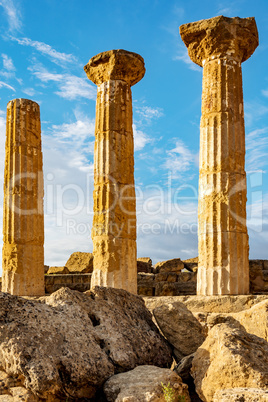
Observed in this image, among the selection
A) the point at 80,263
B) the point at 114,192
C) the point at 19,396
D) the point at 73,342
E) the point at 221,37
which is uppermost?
the point at 221,37

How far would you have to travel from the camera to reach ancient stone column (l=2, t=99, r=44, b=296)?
13352mm

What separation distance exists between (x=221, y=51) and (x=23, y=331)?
25.5 ft

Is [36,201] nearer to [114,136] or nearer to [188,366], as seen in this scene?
[114,136]

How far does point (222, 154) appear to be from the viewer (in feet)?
33.2

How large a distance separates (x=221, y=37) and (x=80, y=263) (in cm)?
1073

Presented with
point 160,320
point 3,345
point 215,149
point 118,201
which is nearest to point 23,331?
point 3,345

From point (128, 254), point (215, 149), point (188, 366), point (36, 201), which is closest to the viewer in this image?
point (188, 366)

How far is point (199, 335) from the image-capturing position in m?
6.41

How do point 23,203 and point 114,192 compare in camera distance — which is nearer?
point 114,192

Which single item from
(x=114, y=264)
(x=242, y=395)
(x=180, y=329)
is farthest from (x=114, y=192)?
(x=242, y=395)

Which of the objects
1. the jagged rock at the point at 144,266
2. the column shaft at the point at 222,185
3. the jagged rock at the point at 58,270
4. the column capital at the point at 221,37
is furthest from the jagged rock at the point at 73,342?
the jagged rock at the point at 58,270

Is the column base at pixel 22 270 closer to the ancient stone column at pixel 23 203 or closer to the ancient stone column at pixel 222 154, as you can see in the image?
the ancient stone column at pixel 23 203

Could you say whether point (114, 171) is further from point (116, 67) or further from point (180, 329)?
point (180, 329)

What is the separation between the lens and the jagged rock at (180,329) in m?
6.31
